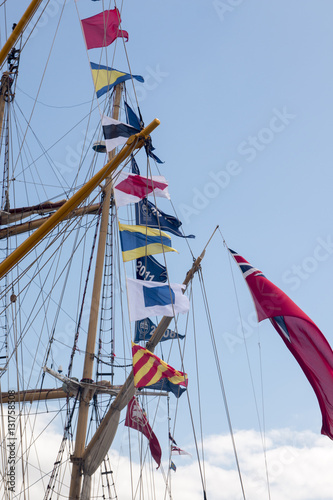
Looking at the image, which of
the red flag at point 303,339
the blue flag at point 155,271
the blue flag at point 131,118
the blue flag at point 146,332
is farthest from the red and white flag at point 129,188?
the blue flag at point 146,332

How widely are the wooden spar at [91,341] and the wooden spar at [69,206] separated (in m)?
6.69

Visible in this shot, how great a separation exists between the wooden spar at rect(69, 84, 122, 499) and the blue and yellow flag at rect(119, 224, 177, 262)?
4.55ft

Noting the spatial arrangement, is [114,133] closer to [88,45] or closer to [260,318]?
[260,318]

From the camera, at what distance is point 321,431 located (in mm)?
18406

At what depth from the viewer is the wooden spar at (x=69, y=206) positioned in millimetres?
16906

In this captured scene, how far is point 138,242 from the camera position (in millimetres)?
24688

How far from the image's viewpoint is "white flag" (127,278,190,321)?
69.1 feet

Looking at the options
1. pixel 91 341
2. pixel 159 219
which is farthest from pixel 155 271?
pixel 91 341

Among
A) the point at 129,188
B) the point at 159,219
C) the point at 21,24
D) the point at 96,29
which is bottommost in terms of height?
the point at 129,188

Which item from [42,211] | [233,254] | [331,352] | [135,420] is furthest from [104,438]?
[42,211]

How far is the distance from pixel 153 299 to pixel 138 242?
3.80 meters

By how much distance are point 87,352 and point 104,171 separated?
12.6 meters

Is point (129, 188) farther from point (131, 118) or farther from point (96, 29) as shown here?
point (96, 29)

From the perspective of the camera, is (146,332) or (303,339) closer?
(303,339)
